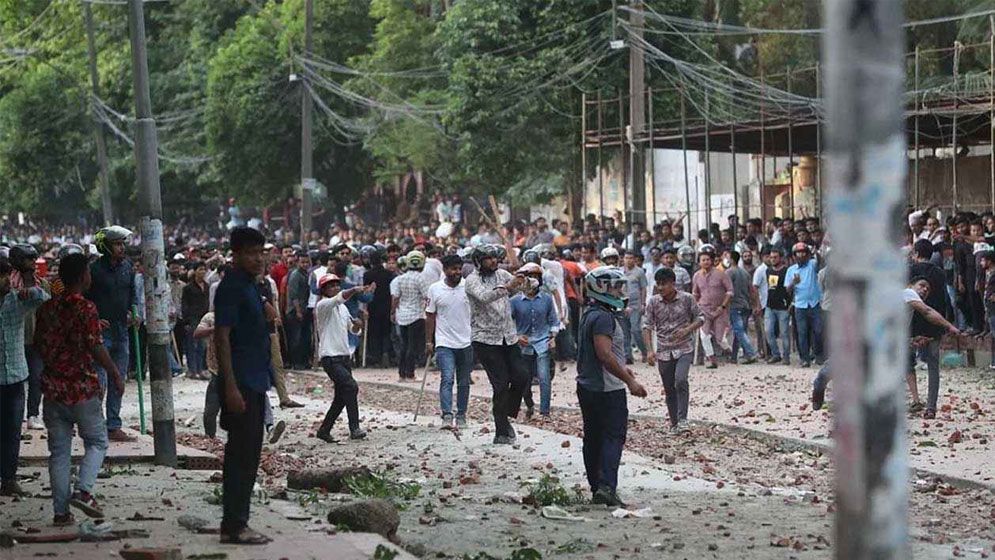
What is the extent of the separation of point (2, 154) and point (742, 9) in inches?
1207

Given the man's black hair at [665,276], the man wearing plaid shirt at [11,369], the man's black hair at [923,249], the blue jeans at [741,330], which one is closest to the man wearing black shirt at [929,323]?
the man's black hair at [923,249]

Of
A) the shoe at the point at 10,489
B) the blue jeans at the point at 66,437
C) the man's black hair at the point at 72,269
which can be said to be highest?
the man's black hair at the point at 72,269

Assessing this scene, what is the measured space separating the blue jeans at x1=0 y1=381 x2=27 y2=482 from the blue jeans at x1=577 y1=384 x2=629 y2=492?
3.66 meters

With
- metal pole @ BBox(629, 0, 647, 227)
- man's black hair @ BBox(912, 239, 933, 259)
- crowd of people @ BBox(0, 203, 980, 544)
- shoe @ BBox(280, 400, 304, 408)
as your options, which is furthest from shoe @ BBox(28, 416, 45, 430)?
metal pole @ BBox(629, 0, 647, 227)

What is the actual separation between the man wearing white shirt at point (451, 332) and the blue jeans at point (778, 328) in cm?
882

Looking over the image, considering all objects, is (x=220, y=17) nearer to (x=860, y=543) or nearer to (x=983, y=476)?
(x=983, y=476)

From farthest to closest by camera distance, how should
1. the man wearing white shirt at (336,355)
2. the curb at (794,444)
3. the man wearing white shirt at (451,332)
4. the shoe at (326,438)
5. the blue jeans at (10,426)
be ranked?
the man wearing white shirt at (451,332), the shoe at (326,438), the man wearing white shirt at (336,355), the curb at (794,444), the blue jeans at (10,426)

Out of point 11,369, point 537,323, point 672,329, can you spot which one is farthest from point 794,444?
point 11,369

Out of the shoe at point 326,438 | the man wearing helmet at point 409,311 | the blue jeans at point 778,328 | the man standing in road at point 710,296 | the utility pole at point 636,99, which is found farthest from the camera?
the utility pole at point 636,99

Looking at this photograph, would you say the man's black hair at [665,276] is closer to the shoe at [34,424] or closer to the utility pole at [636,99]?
the shoe at [34,424]

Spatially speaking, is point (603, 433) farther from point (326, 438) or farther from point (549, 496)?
point (326, 438)

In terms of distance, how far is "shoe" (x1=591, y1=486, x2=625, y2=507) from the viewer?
11.9m

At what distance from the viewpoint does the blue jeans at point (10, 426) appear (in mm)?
11828

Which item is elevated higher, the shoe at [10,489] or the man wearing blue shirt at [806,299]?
the man wearing blue shirt at [806,299]
